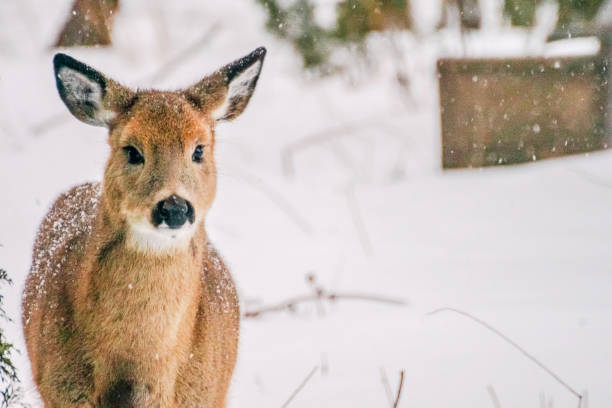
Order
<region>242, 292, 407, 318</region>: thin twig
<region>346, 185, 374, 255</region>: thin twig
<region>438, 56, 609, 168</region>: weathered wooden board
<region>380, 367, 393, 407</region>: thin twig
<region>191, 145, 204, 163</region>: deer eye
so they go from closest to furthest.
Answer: <region>191, 145, 204, 163</region>: deer eye → <region>380, 367, 393, 407</region>: thin twig → <region>242, 292, 407, 318</region>: thin twig → <region>346, 185, 374, 255</region>: thin twig → <region>438, 56, 609, 168</region>: weathered wooden board

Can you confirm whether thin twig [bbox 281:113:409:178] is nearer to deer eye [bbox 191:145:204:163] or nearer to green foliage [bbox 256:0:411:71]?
green foliage [bbox 256:0:411:71]

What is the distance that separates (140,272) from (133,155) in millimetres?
430

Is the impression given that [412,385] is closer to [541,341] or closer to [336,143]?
[541,341]

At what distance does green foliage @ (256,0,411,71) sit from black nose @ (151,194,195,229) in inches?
275

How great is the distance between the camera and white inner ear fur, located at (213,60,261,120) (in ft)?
10.7

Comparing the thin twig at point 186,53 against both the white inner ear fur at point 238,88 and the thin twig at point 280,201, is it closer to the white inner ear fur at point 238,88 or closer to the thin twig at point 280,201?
the thin twig at point 280,201

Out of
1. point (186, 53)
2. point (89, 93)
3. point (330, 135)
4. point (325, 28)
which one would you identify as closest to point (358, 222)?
point (330, 135)

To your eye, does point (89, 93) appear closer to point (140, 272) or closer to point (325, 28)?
point (140, 272)

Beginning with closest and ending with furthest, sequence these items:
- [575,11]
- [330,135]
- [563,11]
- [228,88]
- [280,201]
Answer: [228,88] → [280,201] → [575,11] → [563,11] → [330,135]

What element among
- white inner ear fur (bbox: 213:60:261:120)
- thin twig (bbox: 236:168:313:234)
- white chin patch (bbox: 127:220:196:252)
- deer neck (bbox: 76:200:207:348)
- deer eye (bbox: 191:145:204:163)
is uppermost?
white inner ear fur (bbox: 213:60:261:120)

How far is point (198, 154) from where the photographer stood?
3.14 meters

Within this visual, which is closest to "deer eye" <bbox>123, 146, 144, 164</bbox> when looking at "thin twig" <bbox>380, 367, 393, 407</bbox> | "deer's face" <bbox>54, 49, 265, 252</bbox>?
"deer's face" <bbox>54, 49, 265, 252</bbox>

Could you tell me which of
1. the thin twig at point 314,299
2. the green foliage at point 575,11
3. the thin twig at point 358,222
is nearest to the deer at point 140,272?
the thin twig at point 314,299

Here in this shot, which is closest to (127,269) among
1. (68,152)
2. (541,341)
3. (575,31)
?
(541,341)
